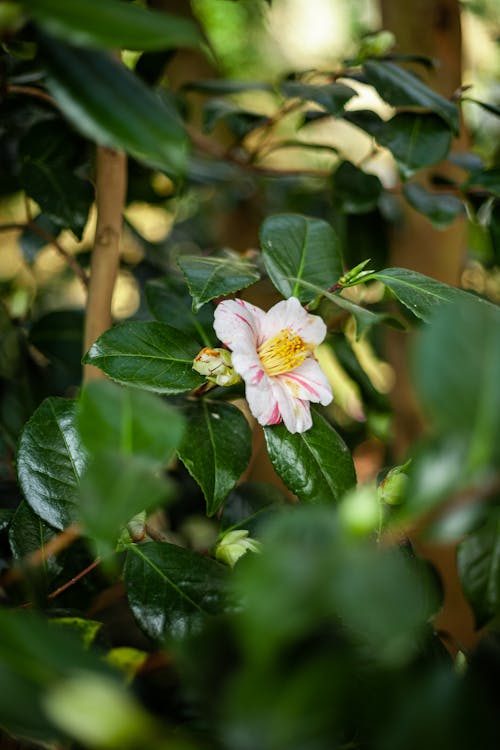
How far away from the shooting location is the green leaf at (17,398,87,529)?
1.72 feet

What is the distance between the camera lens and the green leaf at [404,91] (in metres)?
0.71

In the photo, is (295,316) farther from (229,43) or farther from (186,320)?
(229,43)

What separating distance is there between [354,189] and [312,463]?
1.51ft

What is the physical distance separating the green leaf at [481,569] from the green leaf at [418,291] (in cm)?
17

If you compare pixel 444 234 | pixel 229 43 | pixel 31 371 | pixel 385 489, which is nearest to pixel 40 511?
pixel 385 489

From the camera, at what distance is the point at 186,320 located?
2.26ft

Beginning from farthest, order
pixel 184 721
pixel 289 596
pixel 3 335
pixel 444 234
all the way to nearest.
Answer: pixel 444 234 < pixel 3 335 < pixel 184 721 < pixel 289 596

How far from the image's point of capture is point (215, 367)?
0.56 meters

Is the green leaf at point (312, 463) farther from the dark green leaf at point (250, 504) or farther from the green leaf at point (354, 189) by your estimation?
the green leaf at point (354, 189)

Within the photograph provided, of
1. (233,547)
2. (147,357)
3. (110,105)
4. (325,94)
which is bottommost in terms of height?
(233,547)

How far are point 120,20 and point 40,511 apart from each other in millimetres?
342

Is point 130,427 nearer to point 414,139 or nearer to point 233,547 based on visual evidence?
point 233,547

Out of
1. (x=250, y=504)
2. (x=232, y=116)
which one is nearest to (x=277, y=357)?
(x=250, y=504)

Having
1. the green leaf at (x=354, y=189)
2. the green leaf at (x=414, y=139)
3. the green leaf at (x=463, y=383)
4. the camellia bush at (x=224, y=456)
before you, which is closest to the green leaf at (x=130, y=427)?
the camellia bush at (x=224, y=456)
